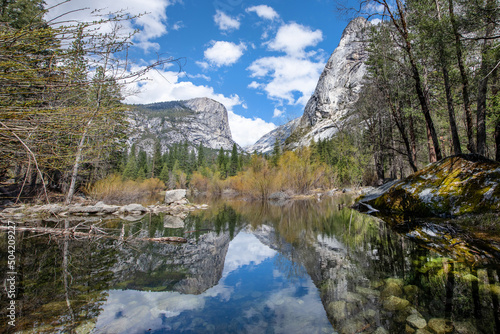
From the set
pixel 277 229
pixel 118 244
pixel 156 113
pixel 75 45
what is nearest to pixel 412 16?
pixel 277 229

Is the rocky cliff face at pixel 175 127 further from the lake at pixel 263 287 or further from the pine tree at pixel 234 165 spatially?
the lake at pixel 263 287

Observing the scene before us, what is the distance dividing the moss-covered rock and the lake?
0.87m

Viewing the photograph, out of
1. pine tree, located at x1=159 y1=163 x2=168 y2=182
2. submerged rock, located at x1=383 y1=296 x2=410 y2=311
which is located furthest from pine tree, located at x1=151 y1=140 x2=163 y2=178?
submerged rock, located at x1=383 y1=296 x2=410 y2=311

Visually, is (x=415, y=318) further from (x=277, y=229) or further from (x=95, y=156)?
(x=277, y=229)

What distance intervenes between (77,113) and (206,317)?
2400 millimetres

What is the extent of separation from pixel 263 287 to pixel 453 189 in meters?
5.88

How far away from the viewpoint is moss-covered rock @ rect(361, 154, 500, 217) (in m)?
5.05

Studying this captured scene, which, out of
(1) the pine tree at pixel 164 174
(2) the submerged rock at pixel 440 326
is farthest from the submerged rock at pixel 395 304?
(1) the pine tree at pixel 164 174

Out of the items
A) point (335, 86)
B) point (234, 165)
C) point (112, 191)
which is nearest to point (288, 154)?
point (112, 191)

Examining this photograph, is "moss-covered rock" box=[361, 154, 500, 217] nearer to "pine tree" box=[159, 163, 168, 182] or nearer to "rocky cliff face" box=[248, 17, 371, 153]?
"pine tree" box=[159, 163, 168, 182]

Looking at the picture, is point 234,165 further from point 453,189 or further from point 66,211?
point 453,189

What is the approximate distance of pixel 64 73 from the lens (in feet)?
6.95

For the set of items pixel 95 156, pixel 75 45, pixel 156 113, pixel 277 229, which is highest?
pixel 156 113

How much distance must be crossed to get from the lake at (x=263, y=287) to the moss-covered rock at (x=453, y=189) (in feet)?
2.87
